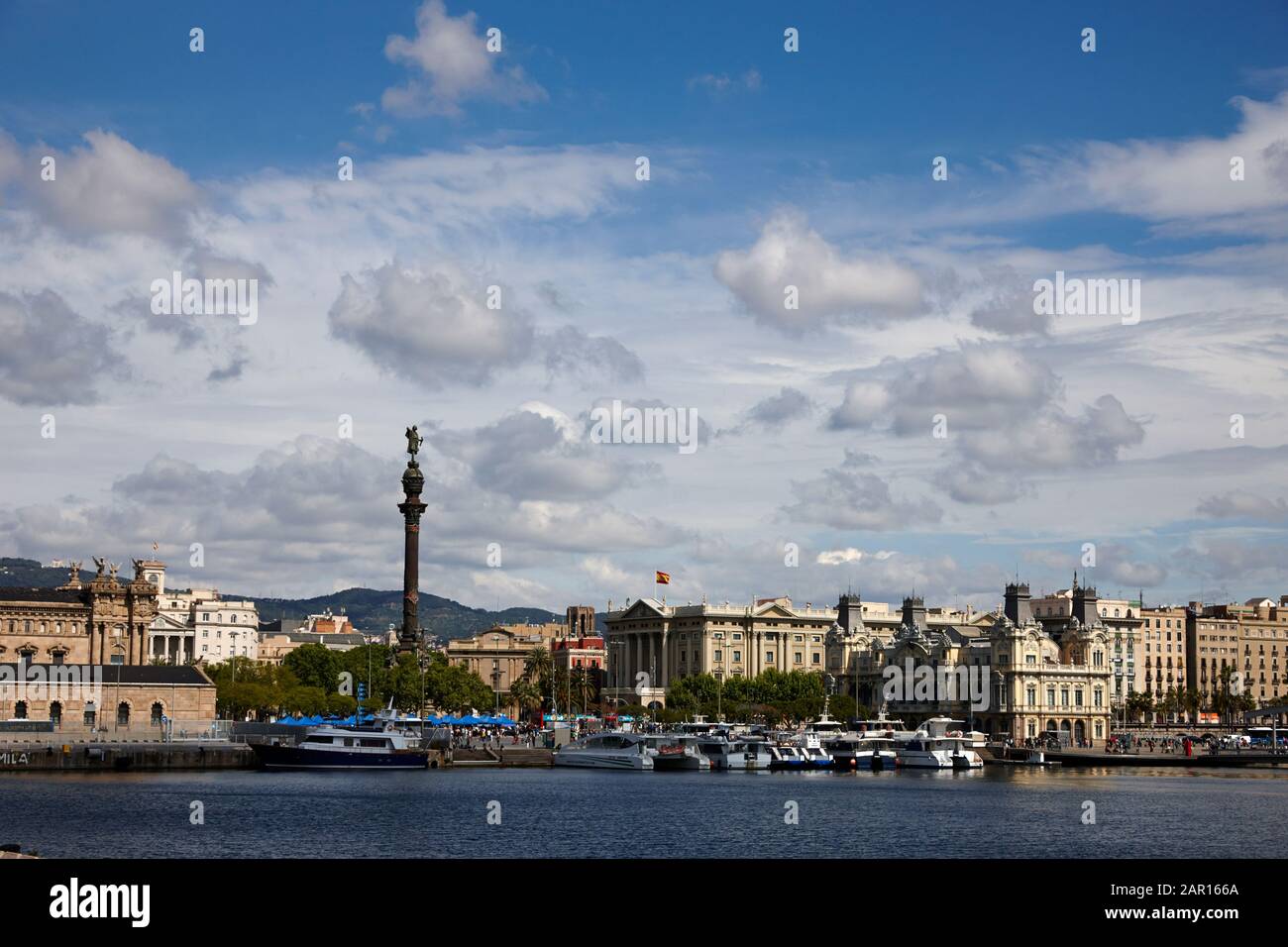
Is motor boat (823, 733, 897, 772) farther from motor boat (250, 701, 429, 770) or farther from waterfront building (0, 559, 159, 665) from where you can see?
waterfront building (0, 559, 159, 665)

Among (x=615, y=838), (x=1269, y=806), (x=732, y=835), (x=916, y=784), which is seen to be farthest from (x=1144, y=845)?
(x=916, y=784)

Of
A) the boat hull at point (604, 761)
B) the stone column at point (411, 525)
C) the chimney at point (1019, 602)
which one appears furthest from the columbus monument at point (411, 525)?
the chimney at point (1019, 602)

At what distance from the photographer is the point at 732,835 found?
210 feet

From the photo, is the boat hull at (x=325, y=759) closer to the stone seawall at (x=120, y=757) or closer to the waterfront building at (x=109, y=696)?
the stone seawall at (x=120, y=757)

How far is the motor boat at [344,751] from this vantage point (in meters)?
113

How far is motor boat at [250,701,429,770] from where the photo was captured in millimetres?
113125

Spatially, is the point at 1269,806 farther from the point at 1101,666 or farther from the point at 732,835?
the point at 1101,666

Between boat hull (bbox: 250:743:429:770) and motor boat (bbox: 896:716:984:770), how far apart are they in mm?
44475

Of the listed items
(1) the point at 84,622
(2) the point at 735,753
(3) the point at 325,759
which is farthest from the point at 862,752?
(1) the point at 84,622

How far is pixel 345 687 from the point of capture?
192125 mm

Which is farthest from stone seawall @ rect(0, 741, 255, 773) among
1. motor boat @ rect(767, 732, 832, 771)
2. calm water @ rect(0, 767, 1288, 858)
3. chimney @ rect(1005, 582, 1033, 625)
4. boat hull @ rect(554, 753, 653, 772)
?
chimney @ rect(1005, 582, 1033, 625)
